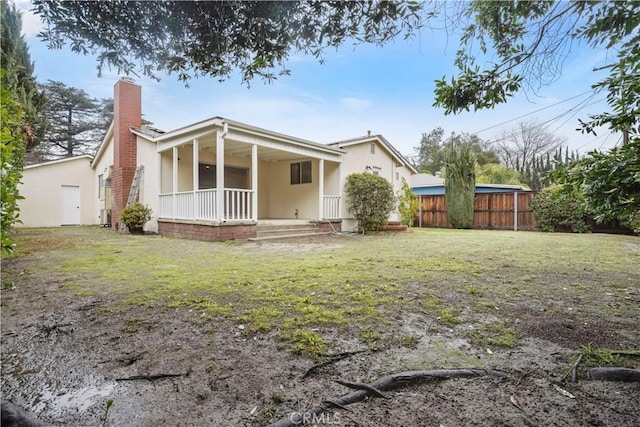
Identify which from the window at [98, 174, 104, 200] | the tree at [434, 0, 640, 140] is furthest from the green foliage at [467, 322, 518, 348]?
the window at [98, 174, 104, 200]

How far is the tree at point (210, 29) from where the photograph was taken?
252cm

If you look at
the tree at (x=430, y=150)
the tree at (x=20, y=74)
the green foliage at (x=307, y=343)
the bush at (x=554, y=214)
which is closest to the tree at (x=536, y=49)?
the green foliage at (x=307, y=343)

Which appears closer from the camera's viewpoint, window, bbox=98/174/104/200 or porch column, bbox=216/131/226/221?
porch column, bbox=216/131/226/221

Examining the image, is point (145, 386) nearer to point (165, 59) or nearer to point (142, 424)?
point (142, 424)

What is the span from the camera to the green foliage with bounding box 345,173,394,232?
11391 mm

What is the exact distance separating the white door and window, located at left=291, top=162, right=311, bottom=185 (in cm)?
1147

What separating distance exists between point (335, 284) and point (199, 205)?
21.5 ft

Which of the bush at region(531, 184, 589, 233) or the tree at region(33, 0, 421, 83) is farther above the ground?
the tree at region(33, 0, 421, 83)

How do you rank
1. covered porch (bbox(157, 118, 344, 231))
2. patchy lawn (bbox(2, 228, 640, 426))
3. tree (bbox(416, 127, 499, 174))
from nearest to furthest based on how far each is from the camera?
patchy lawn (bbox(2, 228, 640, 426)) → covered porch (bbox(157, 118, 344, 231)) → tree (bbox(416, 127, 499, 174))

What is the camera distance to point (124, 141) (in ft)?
38.9

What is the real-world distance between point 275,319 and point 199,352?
0.71 meters

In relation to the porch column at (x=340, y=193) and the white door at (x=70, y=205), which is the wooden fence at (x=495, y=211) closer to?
the porch column at (x=340, y=193)

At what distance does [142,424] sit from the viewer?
1.44 metres

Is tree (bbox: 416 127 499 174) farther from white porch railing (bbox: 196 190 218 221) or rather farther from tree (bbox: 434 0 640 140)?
tree (bbox: 434 0 640 140)
